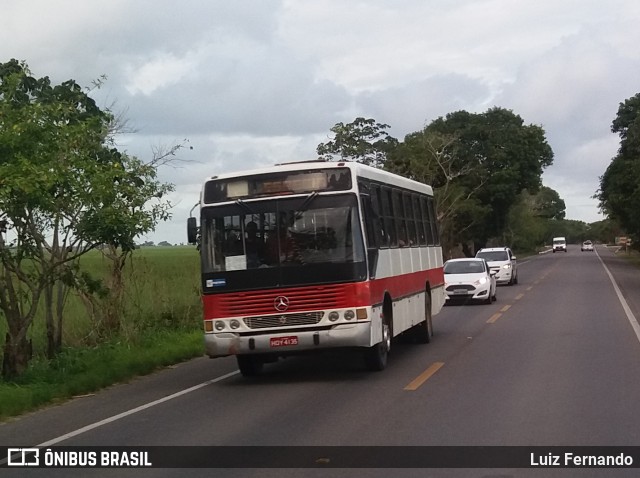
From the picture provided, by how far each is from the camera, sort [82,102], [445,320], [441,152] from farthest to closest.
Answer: [441,152] < [445,320] < [82,102]

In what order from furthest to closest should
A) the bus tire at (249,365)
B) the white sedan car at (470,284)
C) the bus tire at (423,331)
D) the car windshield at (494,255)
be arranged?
1. the car windshield at (494,255)
2. the white sedan car at (470,284)
3. the bus tire at (423,331)
4. the bus tire at (249,365)

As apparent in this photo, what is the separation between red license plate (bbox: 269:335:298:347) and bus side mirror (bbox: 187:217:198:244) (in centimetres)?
185

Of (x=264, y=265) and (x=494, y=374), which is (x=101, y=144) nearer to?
(x=264, y=265)

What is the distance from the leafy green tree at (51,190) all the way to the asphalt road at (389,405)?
7.62ft

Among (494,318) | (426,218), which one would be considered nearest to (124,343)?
(426,218)

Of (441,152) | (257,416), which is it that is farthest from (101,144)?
(441,152)

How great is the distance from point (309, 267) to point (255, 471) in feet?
17.8

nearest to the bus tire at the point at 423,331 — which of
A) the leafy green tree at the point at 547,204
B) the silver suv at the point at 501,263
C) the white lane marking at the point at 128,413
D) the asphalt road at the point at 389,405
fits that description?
the asphalt road at the point at 389,405

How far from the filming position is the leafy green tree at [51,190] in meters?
13.3

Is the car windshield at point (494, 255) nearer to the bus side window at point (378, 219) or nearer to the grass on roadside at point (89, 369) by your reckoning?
the grass on roadside at point (89, 369)

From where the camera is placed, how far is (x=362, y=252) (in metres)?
13.2

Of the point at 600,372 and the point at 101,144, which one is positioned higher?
the point at 101,144

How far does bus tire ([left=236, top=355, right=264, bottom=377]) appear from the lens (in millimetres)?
14203

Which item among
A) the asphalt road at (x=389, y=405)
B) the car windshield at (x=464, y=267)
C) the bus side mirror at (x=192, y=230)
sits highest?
the bus side mirror at (x=192, y=230)
